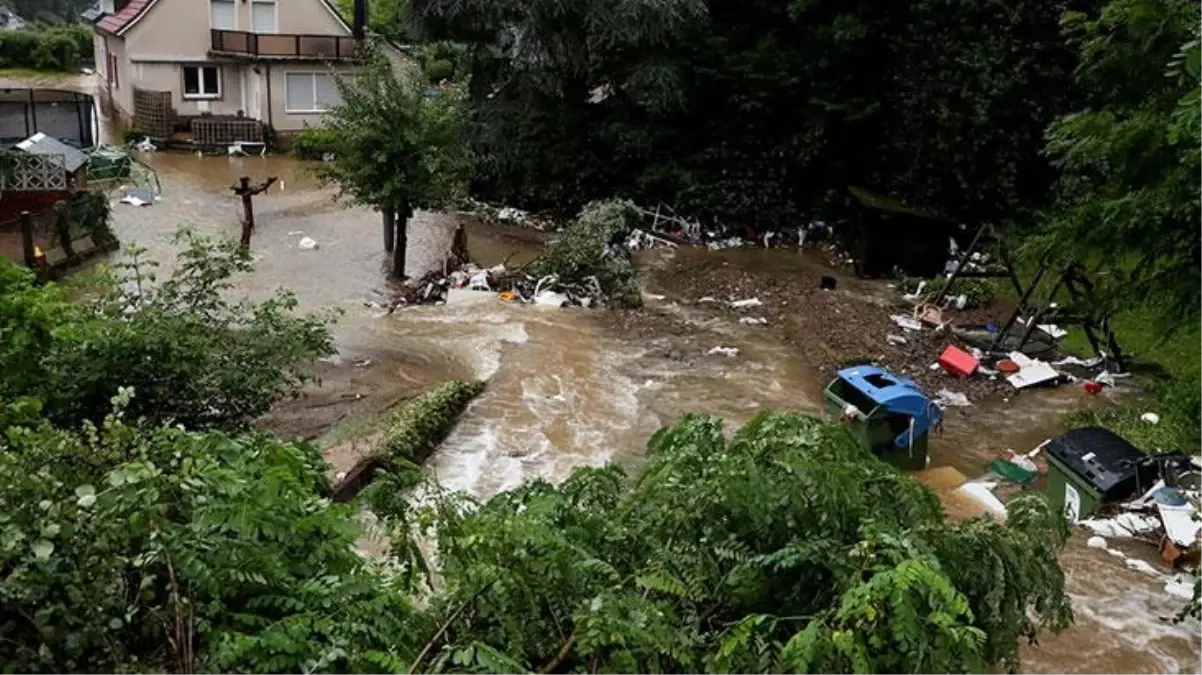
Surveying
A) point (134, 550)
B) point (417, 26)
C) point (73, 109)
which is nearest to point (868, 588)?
point (134, 550)

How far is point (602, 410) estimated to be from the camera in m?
12.1

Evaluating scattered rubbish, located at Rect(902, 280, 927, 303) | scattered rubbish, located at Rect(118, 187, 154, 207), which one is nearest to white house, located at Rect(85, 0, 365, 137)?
scattered rubbish, located at Rect(118, 187, 154, 207)

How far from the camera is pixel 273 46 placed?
2967cm

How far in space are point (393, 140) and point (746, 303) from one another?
20.0 ft

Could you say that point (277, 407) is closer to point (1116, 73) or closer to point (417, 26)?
point (1116, 73)

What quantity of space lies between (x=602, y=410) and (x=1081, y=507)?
513 cm

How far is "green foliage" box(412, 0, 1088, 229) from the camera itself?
18859mm

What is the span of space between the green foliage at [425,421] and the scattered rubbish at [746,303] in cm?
588

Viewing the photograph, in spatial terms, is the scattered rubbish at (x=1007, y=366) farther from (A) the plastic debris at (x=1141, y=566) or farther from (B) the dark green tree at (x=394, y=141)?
(B) the dark green tree at (x=394, y=141)

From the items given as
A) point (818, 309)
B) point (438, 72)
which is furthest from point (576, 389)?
point (438, 72)

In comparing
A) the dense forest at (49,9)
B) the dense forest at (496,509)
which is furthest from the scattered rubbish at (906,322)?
the dense forest at (49,9)

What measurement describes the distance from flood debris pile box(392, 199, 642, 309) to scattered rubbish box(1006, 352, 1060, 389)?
18.8 feet

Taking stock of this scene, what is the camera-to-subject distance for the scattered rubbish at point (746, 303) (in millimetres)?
16703

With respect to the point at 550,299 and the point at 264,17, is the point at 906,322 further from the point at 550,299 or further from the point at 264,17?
the point at 264,17
